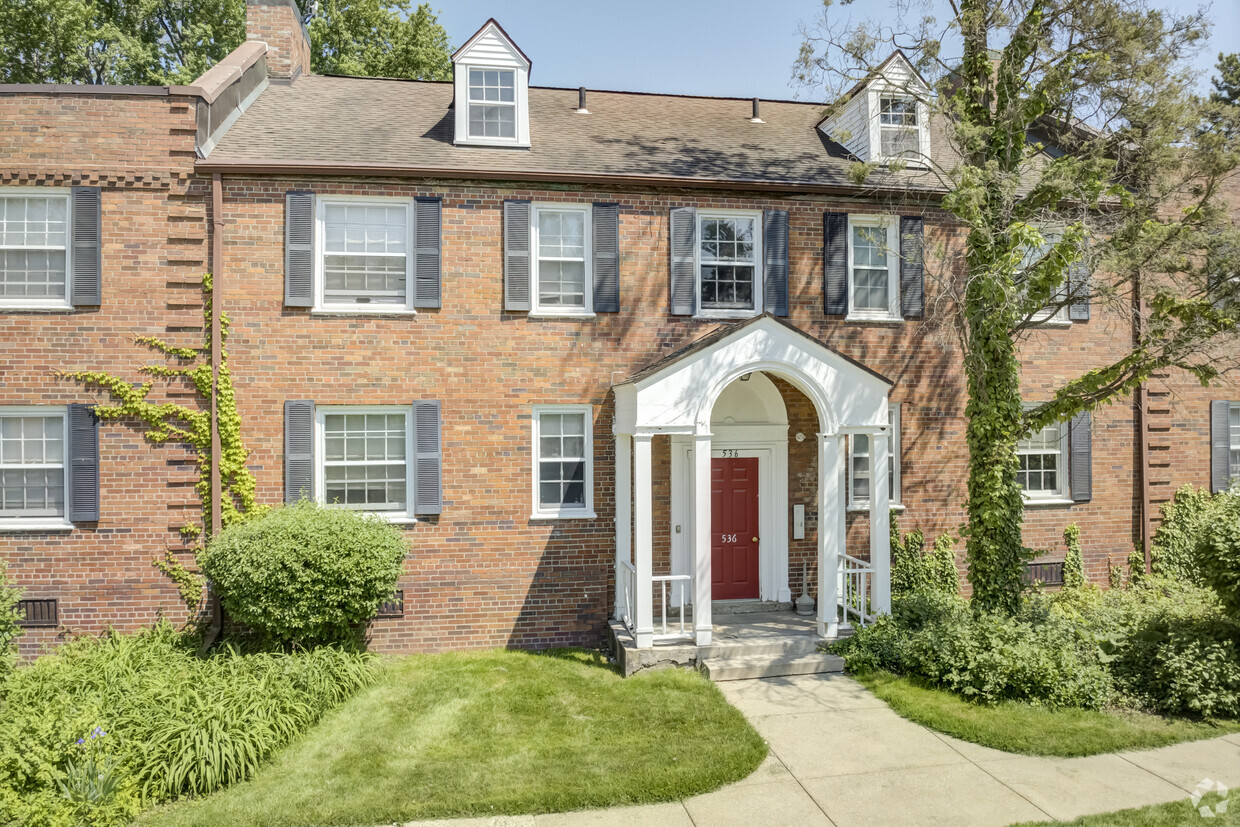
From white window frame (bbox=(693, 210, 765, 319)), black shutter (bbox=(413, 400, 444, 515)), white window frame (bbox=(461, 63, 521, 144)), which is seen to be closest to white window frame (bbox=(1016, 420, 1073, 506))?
white window frame (bbox=(693, 210, 765, 319))

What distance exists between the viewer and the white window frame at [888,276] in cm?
1147

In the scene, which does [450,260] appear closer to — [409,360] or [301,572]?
[409,360]

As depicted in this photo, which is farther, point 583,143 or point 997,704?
point 583,143

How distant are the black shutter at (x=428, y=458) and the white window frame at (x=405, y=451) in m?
0.12

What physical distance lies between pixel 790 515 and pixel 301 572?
22.4ft

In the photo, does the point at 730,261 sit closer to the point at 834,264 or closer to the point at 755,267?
the point at 755,267

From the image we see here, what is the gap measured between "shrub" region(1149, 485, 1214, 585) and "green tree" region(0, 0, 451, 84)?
21068 mm

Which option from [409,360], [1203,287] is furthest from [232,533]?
[1203,287]

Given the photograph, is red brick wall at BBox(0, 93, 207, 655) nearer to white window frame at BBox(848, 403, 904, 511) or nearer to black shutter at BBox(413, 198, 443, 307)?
black shutter at BBox(413, 198, 443, 307)

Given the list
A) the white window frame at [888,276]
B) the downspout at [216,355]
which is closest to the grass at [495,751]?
the downspout at [216,355]

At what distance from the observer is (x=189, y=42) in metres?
21.6

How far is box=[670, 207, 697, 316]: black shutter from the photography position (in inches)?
428

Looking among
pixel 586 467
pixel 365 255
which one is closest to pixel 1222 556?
pixel 586 467

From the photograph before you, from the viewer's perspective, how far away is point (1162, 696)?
8.01 metres
